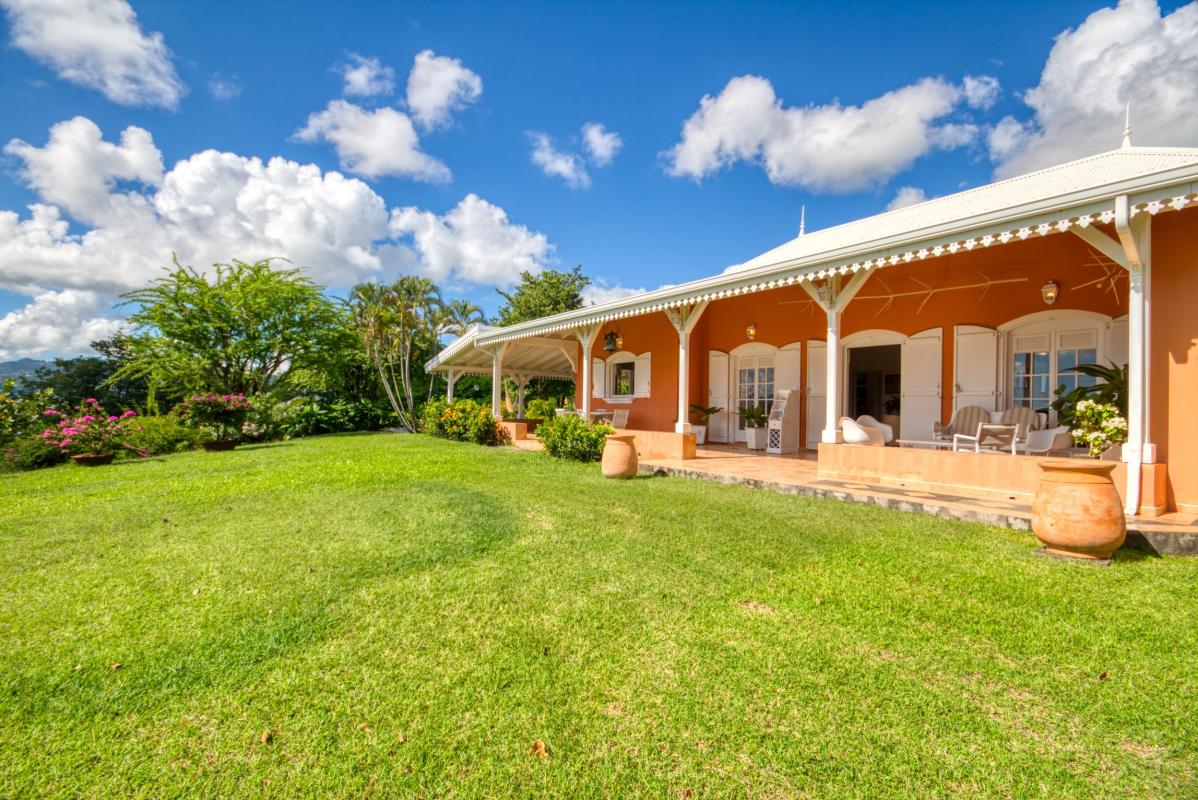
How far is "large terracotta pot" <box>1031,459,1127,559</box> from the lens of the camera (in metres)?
3.59

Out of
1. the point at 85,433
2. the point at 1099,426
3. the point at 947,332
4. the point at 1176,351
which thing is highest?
the point at 947,332

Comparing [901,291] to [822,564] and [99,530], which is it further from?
[99,530]

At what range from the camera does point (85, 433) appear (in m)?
11.4

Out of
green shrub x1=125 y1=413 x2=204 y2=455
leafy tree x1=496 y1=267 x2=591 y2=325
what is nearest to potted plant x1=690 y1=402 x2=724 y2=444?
green shrub x1=125 y1=413 x2=204 y2=455

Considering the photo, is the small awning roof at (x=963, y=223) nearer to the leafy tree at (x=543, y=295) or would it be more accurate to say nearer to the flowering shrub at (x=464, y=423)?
the flowering shrub at (x=464, y=423)

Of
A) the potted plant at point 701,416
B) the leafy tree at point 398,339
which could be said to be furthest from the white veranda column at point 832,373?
the leafy tree at point 398,339

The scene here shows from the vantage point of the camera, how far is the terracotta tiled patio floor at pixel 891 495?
3.87m

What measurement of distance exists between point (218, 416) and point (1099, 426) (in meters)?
16.9

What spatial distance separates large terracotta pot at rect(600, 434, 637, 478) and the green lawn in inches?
106

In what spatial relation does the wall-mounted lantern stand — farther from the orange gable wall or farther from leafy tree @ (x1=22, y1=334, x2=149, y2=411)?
leafy tree @ (x1=22, y1=334, x2=149, y2=411)

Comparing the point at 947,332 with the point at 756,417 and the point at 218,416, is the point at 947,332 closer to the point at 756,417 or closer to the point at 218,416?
the point at 756,417

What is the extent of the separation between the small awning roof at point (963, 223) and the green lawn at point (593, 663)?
2741 millimetres

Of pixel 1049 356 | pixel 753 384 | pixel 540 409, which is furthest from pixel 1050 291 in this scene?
pixel 540 409

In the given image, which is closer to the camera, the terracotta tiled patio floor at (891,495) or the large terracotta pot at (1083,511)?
the large terracotta pot at (1083,511)
